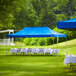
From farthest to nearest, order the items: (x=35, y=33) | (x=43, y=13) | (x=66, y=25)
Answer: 1. (x=43, y=13)
2. (x=35, y=33)
3. (x=66, y=25)

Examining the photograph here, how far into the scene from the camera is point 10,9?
96.7 feet

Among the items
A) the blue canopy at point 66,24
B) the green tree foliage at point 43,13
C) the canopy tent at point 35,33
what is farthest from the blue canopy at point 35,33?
the green tree foliage at point 43,13

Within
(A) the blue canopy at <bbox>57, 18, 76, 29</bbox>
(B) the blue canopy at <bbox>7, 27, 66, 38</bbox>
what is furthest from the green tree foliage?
(A) the blue canopy at <bbox>57, 18, 76, 29</bbox>

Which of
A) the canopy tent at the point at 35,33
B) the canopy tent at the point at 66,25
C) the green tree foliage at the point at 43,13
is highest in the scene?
the green tree foliage at the point at 43,13

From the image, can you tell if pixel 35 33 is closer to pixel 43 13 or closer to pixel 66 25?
pixel 66 25

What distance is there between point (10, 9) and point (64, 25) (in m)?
19.7

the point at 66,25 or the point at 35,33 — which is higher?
the point at 35,33

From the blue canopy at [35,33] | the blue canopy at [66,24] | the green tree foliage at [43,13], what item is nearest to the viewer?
the blue canopy at [66,24]

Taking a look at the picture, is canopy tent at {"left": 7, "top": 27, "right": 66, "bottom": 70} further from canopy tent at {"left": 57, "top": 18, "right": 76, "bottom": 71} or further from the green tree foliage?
the green tree foliage

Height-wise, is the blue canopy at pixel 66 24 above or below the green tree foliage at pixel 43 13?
below

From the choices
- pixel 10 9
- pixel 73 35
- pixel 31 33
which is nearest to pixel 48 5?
pixel 73 35

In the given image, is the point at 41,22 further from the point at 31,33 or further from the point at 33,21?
the point at 31,33

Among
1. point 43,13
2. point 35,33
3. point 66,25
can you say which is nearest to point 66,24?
point 66,25

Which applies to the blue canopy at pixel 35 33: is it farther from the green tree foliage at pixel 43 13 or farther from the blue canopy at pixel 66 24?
the green tree foliage at pixel 43 13
